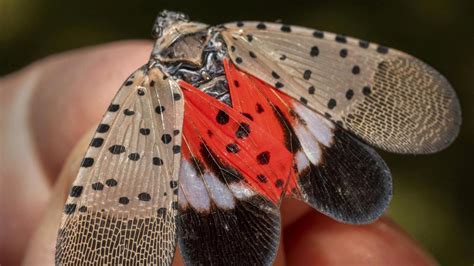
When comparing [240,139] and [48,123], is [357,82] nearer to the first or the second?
[240,139]

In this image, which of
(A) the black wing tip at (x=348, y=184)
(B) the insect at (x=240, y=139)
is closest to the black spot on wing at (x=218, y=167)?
(B) the insect at (x=240, y=139)

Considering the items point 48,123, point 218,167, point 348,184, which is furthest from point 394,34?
point 218,167

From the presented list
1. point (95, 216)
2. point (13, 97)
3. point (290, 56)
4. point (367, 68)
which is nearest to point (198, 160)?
point (95, 216)

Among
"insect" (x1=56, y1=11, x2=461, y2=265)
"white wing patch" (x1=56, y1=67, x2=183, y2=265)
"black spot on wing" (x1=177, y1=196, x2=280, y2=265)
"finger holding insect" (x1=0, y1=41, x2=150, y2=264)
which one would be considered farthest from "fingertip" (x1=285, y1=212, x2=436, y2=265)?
"finger holding insect" (x1=0, y1=41, x2=150, y2=264)

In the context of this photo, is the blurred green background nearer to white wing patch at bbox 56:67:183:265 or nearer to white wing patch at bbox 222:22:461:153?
white wing patch at bbox 222:22:461:153

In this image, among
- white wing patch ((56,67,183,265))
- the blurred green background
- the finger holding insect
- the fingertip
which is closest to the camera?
white wing patch ((56,67,183,265))

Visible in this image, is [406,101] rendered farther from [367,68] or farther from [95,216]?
[95,216]
